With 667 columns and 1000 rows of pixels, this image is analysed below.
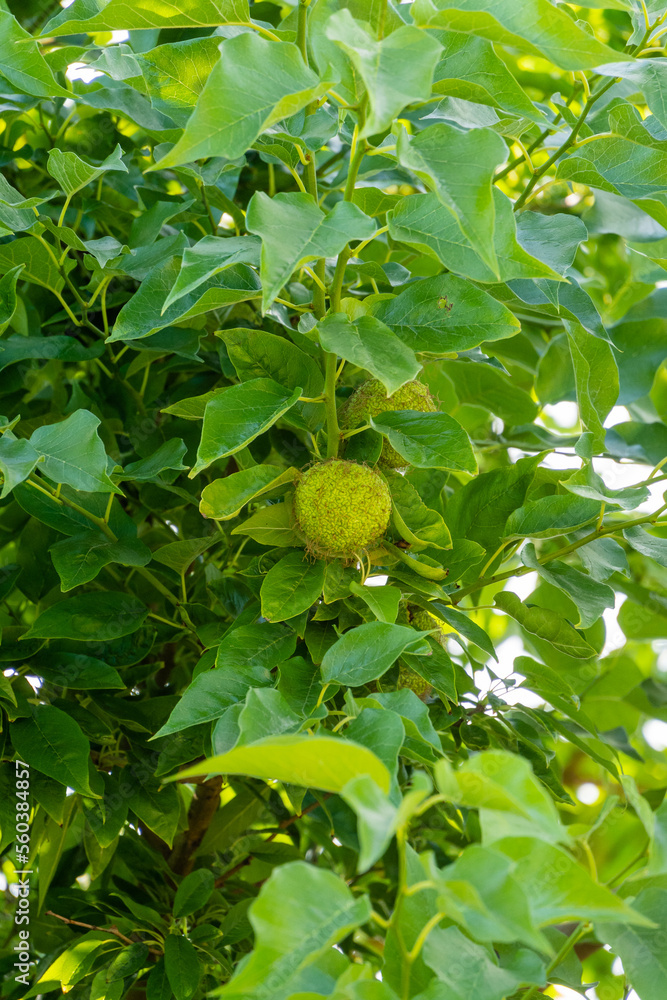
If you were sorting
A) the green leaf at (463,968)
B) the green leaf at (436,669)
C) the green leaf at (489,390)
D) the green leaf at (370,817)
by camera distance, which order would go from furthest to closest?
1. the green leaf at (489,390)
2. the green leaf at (436,669)
3. the green leaf at (463,968)
4. the green leaf at (370,817)

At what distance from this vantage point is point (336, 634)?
680mm

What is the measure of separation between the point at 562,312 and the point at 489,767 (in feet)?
1.33

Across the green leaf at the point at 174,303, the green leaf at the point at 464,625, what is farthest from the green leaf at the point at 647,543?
the green leaf at the point at 174,303

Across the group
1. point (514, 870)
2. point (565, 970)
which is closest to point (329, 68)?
point (514, 870)

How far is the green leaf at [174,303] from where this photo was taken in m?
0.58

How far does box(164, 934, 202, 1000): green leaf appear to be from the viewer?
0.71m

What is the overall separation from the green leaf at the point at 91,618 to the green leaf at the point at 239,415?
0.21 meters

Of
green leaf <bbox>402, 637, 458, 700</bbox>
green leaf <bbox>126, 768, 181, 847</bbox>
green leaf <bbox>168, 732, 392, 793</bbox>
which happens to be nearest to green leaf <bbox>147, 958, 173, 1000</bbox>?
green leaf <bbox>126, 768, 181, 847</bbox>

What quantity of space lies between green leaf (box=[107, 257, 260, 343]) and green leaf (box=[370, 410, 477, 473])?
12 centimetres

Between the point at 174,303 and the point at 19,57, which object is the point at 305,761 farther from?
the point at 19,57

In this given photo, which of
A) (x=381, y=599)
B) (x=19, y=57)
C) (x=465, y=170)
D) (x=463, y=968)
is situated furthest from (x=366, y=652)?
(x=19, y=57)

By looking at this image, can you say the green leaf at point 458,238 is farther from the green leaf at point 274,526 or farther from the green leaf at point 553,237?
the green leaf at point 274,526

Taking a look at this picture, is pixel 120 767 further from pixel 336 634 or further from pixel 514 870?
pixel 514 870

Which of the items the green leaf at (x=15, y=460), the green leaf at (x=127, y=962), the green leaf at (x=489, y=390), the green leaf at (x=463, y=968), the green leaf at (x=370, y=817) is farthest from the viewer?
the green leaf at (x=489, y=390)
